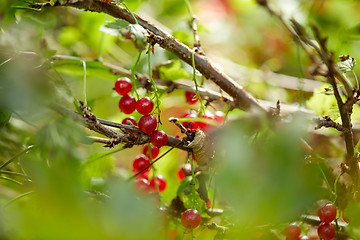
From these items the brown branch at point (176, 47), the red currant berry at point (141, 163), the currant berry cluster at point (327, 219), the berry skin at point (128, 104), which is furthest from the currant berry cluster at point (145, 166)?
the currant berry cluster at point (327, 219)

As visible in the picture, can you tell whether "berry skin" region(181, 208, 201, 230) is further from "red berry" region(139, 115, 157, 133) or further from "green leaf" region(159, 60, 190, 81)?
"green leaf" region(159, 60, 190, 81)

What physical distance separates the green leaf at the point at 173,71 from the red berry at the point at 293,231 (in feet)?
1.34

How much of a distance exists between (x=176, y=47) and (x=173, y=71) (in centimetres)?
19

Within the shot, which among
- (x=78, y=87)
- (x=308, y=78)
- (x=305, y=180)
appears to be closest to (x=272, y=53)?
(x=308, y=78)

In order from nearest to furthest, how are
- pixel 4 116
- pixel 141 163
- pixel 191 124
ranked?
pixel 4 116
pixel 191 124
pixel 141 163

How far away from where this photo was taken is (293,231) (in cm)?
67

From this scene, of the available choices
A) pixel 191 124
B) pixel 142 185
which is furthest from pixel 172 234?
pixel 191 124

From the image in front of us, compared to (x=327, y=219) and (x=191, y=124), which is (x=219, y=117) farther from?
(x=327, y=219)

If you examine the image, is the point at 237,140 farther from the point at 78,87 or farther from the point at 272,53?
the point at 272,53

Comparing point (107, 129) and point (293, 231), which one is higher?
point (107, 129)

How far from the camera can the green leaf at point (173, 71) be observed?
902 mm

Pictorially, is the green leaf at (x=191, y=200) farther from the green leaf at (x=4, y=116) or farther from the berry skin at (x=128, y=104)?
the green leaf at (x=4, y=116)

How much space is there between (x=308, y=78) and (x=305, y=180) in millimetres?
1376

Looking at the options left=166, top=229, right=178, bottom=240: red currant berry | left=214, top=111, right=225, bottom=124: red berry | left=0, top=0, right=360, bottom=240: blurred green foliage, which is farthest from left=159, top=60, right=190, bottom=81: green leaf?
left=166, top=229, right=178, bottom=240: red currant berry
